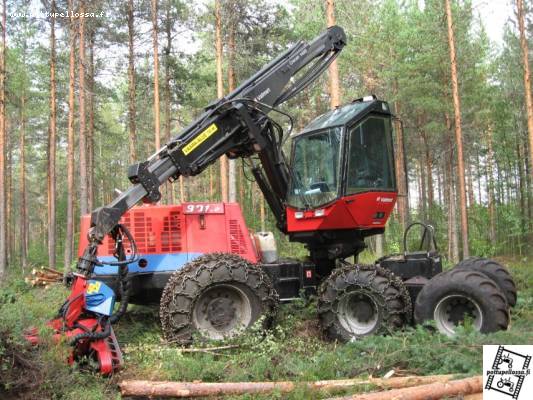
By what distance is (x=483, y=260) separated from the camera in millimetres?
8281

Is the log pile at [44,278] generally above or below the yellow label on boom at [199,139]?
below

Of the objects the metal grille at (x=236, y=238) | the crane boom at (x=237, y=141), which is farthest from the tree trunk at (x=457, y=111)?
the metal grille at (x=236, y=238)

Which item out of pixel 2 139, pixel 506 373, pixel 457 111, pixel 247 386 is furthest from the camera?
pixel 2 139

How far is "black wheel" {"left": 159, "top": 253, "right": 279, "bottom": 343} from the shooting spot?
21.0 feet

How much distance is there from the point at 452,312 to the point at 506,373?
194 centimetres

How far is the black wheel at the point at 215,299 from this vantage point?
6.41 metres

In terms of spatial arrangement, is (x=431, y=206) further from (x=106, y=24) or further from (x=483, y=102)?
(x=106, y=24)

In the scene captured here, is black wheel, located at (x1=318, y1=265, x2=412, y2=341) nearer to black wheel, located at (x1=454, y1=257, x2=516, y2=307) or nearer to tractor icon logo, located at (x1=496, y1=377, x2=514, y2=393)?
black wheel, located at (x1=454, y1=257, x2=516, y2=307)

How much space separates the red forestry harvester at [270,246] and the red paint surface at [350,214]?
0.02 meters

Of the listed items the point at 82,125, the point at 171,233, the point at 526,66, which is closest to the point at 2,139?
the point at 82,125

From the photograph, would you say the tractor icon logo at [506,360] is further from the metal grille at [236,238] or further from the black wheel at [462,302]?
the metal grille at [236,238]

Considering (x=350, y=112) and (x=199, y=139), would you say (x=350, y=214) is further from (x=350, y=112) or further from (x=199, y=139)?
(x=199, y=139)

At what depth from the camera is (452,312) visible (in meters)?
6.67

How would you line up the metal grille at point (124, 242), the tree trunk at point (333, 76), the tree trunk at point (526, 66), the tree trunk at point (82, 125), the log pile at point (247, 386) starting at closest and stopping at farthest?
1. the log pile at point (247, 386)
2. the metal grille at point (124, 242)
3. the tree trunk at point (333, 76)
4. the tree trunk at point (526, 66)
5. the tree trunk at point (82, 125)
